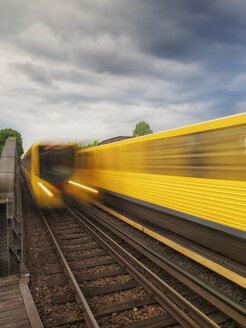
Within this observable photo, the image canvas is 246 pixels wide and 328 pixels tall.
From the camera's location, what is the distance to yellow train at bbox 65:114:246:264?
4.62 meters

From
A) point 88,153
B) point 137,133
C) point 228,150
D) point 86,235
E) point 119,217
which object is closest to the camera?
point 228,150

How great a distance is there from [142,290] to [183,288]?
2.54 ft

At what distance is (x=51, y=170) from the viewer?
10523 millimetres

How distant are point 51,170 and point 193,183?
6861 mm

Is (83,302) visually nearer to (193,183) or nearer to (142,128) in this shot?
(193,183)

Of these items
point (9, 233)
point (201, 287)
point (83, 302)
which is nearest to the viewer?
point (83, 302)

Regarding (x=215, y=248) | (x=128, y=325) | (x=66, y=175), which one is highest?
(x=66, y=175)

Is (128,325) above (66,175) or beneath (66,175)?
beneath

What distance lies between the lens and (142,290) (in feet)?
14.3

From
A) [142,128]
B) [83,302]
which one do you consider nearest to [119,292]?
[83,302]

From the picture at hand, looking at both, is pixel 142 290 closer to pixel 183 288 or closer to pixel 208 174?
pixel 183 288

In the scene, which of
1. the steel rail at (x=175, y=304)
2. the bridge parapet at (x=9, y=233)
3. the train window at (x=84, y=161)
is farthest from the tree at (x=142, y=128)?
the steel rail at (x=175, y=304)

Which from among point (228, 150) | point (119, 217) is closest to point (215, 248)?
point (228, 150)

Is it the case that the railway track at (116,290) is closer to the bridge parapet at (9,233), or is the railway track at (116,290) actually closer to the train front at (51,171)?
the bridge parapet at (9,233)
